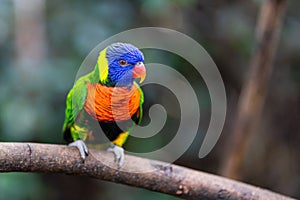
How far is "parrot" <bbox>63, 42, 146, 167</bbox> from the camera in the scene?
820 mm

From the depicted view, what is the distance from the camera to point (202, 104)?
2.08 meters

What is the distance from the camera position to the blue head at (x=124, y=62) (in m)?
0.80

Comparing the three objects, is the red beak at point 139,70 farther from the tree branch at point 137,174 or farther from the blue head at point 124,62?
the tree branch at point 137,174

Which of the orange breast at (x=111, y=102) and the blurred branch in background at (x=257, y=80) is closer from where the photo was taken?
the orange breast at (x=111, y=102)

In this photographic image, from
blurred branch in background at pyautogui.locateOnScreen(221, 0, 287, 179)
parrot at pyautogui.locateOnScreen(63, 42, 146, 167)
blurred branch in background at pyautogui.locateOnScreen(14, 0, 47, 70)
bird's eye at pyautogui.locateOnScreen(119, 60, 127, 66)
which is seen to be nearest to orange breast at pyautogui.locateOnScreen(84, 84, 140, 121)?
parrot at pyautogui.locateOnScreen(63, 42, 146, 167)

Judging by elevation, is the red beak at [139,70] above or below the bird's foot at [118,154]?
above

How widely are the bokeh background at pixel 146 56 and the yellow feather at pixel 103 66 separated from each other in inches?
29.9

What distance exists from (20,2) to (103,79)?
3.10ft

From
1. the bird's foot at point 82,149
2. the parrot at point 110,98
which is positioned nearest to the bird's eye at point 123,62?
the parrot at point 110,98

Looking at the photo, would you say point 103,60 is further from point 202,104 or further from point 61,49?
point 202,104

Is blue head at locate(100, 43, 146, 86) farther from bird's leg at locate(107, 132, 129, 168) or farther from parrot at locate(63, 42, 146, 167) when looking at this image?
bird's leg at locate(107, 132, 129, 168)

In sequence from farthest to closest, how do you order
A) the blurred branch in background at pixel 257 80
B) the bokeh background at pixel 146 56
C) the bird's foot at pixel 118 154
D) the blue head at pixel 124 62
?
the bokeh background at pixel 146 56
the blurred branch in background at pixel 257 80
the bird's foot at pixel 118 154
the blue head at pixel 124 62

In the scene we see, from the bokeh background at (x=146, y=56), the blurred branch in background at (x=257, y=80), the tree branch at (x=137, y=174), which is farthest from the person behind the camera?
the bokeh background at (x=146, y=56)

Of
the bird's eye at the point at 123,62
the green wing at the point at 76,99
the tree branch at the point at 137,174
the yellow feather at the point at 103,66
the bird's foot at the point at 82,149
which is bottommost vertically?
the tree branch at the point at 137,174
